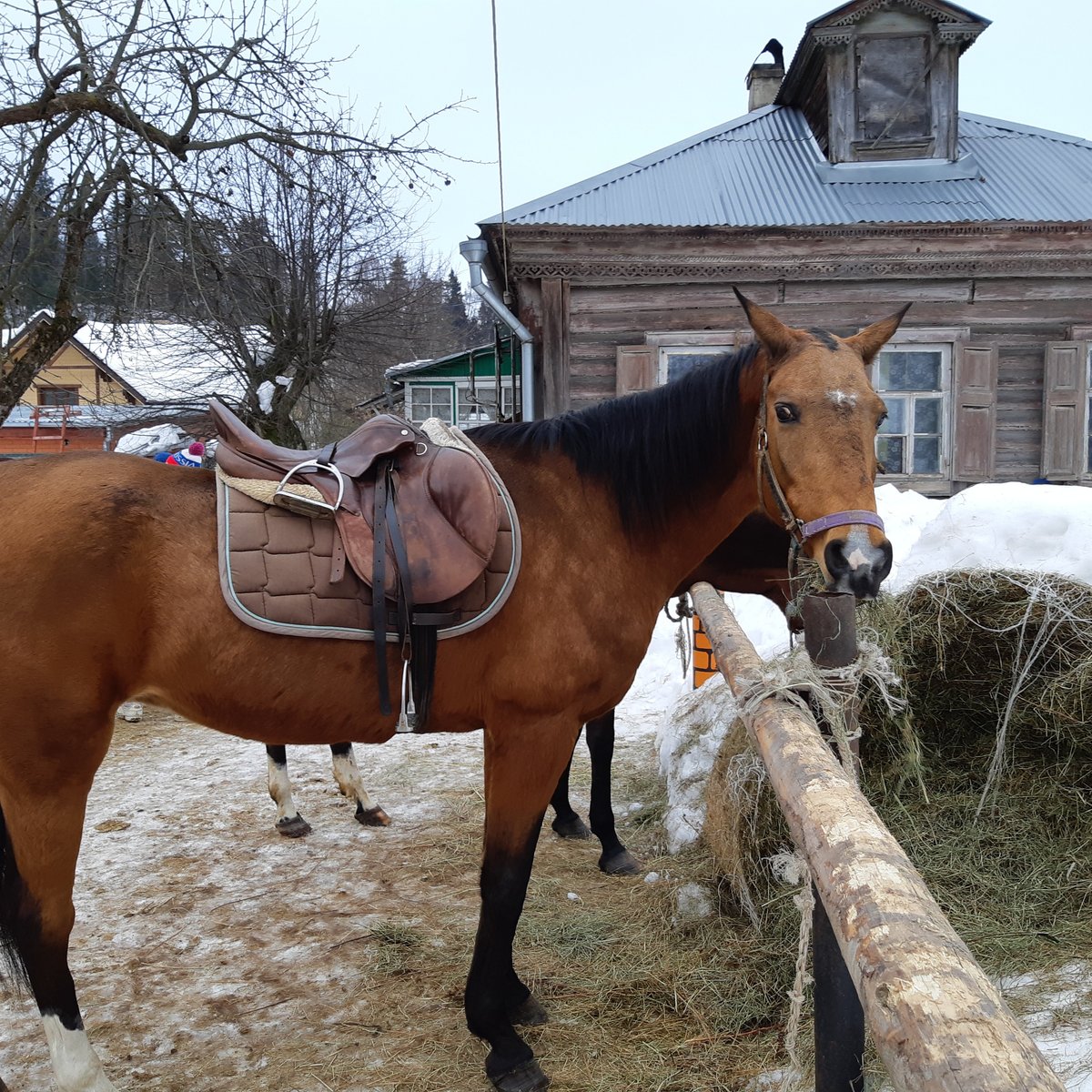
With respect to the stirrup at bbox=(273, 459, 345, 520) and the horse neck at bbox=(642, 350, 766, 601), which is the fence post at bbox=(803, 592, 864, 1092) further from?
the stirrup at bbox=(273, 459, 345, 520)

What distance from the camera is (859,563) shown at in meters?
1.70

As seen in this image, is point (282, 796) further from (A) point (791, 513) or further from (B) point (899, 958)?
(B) point (899, 958)

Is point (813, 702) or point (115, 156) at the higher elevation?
point (115, 156)

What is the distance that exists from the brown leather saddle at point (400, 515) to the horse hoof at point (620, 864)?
1697 millimetres

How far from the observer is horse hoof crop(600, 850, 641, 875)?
3379 millimetres

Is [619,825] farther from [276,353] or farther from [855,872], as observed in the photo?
[276,353]

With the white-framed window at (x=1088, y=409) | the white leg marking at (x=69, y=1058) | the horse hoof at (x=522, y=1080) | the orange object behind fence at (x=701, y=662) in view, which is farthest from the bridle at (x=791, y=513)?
Result: the white-framed window at (x=1088, y=409)

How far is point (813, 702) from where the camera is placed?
69.9 inches

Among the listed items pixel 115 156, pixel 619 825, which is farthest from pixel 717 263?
pixel 619 825

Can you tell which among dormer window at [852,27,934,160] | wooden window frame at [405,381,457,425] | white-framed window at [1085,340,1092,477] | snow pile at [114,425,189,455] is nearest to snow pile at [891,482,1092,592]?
white-framed window at [1085,340,1092,477]

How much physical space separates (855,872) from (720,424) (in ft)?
4.66

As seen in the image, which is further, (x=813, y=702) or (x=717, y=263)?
(x=717, y=263)

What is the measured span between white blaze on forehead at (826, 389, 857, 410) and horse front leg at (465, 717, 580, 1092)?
3.48 feet

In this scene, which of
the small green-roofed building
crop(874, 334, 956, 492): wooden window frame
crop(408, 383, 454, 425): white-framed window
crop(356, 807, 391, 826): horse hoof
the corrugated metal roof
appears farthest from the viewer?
crop(408, 383, 454, 425): white-framed window
